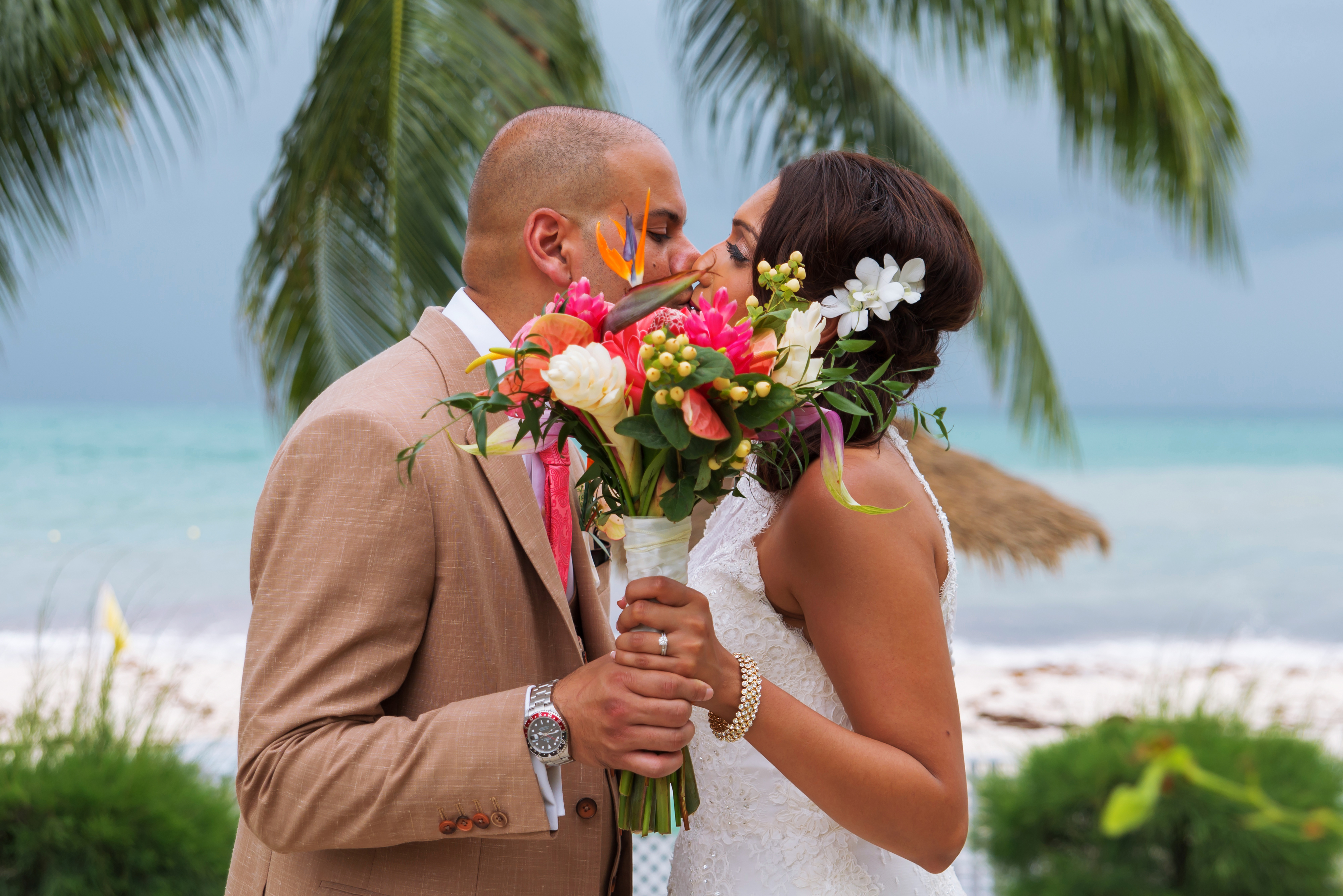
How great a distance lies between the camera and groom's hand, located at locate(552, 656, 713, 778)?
1.69m

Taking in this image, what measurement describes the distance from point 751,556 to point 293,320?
484 cm

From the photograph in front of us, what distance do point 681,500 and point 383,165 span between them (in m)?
5.30

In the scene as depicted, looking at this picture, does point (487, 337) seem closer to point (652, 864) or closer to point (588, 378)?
point (588, 378)

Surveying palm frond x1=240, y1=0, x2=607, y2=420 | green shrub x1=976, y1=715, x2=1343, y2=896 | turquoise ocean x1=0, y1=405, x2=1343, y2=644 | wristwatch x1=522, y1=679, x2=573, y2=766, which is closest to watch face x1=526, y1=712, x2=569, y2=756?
wristwatch x1=522, y1=679, x2=573, y2=766

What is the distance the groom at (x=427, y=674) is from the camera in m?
1.80

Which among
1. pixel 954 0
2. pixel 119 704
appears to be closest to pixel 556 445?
pixel 954 0

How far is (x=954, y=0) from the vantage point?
7695 mm

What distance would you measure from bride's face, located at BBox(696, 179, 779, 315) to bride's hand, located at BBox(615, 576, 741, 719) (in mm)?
919

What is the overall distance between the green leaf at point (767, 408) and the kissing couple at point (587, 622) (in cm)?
11

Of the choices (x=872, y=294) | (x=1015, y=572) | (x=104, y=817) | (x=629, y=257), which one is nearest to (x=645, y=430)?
(x=629, y=257)

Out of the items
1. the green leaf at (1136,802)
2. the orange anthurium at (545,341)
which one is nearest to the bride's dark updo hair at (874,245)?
the orange anthurium at (545,341)

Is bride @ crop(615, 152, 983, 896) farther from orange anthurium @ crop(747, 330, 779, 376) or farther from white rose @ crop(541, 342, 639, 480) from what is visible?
white rose @ crop(541, 342, 639, 480)

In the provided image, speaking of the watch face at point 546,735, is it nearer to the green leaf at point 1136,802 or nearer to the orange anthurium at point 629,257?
the orange anthurium at point 629,257

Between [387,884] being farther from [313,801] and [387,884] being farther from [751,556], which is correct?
[751,556]
